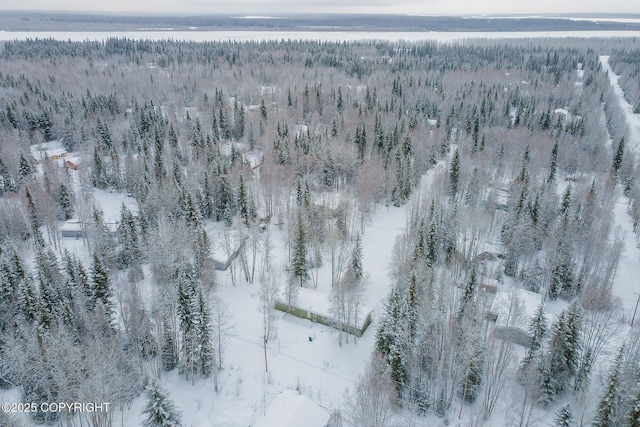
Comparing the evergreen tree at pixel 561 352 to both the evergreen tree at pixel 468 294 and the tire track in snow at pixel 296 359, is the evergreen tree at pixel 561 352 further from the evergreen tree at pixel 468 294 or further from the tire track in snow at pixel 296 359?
the tire track in snow at pixel 296 359

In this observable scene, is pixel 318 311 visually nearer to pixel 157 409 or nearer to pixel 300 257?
pixel 300 257

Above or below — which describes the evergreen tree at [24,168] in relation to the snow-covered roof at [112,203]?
above

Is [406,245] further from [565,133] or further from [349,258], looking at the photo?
[565,133]

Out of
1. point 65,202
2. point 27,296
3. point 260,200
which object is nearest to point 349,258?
point 260,200

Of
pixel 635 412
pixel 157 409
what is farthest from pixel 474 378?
pixel 157 409

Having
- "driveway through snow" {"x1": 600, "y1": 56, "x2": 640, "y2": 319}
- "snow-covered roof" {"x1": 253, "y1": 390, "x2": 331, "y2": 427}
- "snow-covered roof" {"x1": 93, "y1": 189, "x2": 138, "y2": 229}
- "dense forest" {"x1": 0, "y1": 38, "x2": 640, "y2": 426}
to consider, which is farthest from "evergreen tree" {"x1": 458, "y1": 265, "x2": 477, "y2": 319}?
"snow-covered roof" {"x1": 93, "y1": 189, "x2": 138, "y2": 229}

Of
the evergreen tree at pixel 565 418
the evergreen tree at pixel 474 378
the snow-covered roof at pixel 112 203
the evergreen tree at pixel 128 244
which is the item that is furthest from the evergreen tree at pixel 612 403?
the snow-covered roof at pixel 112 203

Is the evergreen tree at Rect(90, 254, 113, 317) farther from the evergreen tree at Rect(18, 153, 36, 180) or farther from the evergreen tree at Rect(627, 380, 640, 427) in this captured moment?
the evergreen tree at Rect(627, 380, 640, 427)
